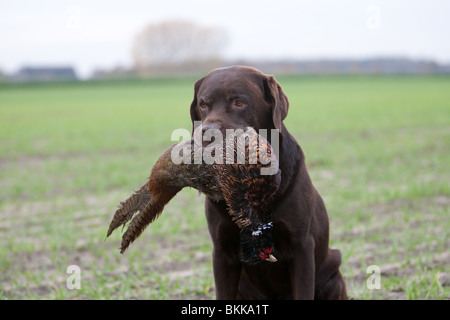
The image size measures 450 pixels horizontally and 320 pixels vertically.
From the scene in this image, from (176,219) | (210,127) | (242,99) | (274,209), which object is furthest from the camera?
(176,219)

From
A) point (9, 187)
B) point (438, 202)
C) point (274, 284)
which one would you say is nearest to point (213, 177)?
point (274, 284)

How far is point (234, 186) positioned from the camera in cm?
268

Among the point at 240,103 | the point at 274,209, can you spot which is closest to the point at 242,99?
the point at 240,103

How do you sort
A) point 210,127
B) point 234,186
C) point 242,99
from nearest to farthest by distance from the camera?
point 234,186
point 210,127
point 242,99

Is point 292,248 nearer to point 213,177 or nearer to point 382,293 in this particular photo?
point 213,177

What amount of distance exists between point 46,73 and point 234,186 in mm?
83453

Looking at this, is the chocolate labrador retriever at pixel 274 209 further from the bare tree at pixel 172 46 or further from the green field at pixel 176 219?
the bare tree at pixel 172 46

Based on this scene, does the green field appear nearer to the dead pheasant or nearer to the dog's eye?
the dead pheasant

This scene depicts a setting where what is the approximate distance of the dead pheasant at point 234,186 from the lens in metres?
2.68

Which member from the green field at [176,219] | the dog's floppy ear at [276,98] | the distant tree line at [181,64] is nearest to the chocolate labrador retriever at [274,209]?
the dog's floppy ear at [276,98]

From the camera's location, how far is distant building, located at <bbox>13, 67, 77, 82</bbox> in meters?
70.7

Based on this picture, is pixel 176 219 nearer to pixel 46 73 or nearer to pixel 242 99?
pixel 242 99

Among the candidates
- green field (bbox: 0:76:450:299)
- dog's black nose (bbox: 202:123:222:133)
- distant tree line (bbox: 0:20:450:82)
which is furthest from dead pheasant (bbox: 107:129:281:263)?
distant tree line (bbox: 0:20:450:82)

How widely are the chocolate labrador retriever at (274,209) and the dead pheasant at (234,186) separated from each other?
0.19 meters
